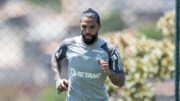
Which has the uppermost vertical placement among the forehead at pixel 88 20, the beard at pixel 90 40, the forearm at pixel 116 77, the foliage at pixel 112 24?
the forehead at pixel 88 20

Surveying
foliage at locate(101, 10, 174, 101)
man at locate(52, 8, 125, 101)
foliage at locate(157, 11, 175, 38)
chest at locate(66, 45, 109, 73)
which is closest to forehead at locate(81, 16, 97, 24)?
man at locate(52, 8, 125, 101)

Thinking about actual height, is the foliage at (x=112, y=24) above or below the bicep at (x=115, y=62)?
above

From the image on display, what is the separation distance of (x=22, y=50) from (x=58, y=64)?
151cm

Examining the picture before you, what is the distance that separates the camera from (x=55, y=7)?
6.69 meters

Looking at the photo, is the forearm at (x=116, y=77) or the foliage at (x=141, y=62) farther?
the foliage at (x=141, y=62)

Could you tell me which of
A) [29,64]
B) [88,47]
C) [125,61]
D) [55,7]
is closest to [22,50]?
[29,64]

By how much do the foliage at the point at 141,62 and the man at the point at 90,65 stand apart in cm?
169

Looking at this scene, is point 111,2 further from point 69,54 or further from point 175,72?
point 69,54

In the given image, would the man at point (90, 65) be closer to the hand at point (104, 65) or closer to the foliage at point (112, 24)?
the hand at point (104, 65)

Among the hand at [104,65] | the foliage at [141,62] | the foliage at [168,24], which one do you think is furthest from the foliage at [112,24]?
the hand at [104,65]

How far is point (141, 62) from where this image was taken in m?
6.38

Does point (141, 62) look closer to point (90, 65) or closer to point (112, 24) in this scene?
point (112, 24)

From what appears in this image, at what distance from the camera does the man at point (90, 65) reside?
14.8 feet

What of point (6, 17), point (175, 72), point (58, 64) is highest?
point (6, 17)
